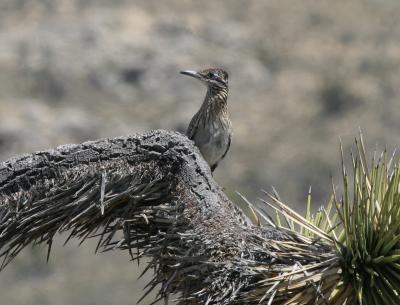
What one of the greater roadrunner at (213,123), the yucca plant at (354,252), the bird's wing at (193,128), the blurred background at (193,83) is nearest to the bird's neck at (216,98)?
the greater roadrunner at (213,123)

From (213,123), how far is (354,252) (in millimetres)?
4002

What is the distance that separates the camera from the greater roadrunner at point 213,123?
1087 cm

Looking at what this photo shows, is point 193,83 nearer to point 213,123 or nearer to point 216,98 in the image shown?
point 216,98

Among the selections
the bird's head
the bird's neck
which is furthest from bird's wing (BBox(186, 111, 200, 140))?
the bird's head

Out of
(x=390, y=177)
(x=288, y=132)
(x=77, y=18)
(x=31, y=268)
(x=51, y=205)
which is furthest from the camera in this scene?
(x=77, y=18)

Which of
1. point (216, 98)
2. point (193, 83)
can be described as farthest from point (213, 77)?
point (193, 83)

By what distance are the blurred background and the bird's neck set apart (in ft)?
72.9

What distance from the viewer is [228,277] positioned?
259 inches

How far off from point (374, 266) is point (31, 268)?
27878 millimetres

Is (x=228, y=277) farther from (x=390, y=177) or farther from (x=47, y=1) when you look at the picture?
(x=47, y=1)

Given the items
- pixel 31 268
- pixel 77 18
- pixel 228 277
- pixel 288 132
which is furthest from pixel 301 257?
pixel 77 18

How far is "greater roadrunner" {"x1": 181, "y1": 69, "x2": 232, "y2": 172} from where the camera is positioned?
10867 mm

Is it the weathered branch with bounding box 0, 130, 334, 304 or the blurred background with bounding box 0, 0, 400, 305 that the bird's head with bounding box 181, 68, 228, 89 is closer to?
the weathered branch with bounding box 0, 130, 334, 304

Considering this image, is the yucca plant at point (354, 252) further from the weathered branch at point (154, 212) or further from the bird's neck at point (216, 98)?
the bird's neck at point (216, 98)
